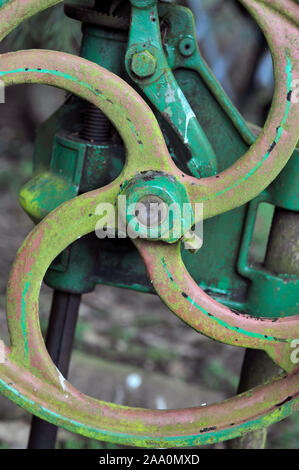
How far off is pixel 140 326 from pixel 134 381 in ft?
1.44

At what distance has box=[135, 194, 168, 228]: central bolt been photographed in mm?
802

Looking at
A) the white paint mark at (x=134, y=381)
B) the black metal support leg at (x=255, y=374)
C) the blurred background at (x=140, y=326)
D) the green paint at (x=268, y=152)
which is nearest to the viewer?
the green paint at (x=268, y=152)

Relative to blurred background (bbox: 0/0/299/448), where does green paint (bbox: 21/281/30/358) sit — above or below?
below

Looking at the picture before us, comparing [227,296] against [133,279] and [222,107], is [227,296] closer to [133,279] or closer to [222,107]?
[133,279]

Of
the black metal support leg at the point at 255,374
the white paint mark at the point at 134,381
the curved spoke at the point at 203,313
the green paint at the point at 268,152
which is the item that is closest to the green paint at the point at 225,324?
the curved spoke at the point at 203,313

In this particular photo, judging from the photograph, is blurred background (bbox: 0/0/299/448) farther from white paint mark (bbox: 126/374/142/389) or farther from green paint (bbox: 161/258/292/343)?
green paint (bbox: 161/258/292/343)

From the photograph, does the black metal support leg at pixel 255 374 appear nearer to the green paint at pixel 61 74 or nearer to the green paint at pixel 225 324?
the green paint at pixel 225 324

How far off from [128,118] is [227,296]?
0.37 metres

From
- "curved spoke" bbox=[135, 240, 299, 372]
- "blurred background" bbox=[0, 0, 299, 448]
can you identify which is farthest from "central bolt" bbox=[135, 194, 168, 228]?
"blurred background" bbox=[0, 0, 299, 448]

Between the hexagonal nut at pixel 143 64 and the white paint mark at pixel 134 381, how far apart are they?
116 centimetres

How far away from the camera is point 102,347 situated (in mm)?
2123

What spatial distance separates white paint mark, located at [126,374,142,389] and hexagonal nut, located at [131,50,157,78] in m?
1.16

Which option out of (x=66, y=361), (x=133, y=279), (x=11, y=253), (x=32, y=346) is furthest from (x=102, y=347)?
(x=32, y=346)

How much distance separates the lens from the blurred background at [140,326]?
168 centimetres
